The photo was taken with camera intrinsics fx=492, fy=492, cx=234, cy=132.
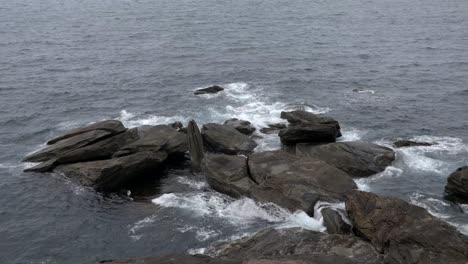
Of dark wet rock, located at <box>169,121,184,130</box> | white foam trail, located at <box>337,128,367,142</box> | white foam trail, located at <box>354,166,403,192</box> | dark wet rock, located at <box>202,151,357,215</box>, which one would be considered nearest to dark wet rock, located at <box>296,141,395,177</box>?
white foam trail, located at <box>354,166,403,192</box>

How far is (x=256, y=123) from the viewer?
227ft

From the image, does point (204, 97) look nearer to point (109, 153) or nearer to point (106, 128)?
point (106, 128)

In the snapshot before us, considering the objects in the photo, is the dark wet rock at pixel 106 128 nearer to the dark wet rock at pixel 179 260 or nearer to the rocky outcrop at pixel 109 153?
the rocky outcrop at pixel 109 153

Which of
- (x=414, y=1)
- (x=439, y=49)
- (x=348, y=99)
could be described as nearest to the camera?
(x=348, y=99)

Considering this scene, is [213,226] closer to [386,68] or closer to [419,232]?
[419,232]

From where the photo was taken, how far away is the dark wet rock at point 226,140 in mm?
59969

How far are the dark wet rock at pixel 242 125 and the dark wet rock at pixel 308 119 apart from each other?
5.39 metres

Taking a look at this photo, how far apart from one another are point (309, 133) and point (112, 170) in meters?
23.3

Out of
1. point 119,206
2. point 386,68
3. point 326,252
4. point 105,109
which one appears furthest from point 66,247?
point 386,68

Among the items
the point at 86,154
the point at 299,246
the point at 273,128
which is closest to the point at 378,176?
the point at 273,128

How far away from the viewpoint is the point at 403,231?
38.3m

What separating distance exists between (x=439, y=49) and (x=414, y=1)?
249ft

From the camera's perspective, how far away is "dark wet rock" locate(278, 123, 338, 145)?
2315 inches

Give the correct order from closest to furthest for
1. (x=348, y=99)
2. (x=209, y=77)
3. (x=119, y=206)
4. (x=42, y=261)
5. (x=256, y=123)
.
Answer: (x=42, y=261)
(x=119, y=206)
(x=256, y=123)
(x=348, y=99)
(x=209, y=77)
